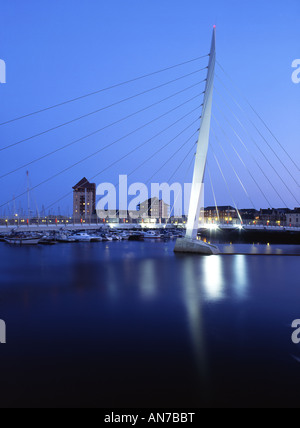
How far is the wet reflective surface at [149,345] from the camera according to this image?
564 cm

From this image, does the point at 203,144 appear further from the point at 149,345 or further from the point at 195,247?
the point at 149,345

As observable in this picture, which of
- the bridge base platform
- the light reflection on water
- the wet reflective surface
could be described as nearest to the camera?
the wet reflective surface

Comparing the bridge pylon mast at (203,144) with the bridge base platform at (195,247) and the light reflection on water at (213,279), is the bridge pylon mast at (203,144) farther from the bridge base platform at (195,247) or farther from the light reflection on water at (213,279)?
the light reflection on water at (213,279)

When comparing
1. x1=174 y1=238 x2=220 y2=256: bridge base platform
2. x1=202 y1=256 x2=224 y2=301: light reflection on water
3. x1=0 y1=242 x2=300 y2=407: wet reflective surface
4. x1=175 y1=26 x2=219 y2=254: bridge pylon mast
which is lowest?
x1=202 y1=256 x2=224 y2=301: light reflection on water

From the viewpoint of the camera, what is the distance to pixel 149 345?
8055mm

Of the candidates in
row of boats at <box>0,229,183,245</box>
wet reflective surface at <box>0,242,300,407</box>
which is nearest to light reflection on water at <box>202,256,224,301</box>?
wet reflective surface at <box>0,242,300,407</box>

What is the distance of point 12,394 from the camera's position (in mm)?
5586

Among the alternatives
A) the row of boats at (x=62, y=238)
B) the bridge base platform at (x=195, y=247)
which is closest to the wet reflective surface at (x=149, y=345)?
the bridge base platform at (x=195, y=247)

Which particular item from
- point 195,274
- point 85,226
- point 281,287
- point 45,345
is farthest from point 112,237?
point 45,345

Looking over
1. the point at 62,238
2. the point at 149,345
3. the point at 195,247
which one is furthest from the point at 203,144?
the point at 62,238

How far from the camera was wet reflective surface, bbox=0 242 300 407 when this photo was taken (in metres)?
5.64

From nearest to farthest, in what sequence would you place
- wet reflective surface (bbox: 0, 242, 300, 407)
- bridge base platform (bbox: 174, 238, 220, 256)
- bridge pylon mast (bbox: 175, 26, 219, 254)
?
wet reflective surface (bbox: 0, 242, 300, 407)
bridge pylon mast (bbox: 175, 26, 219, 254)
bridge base platform (bbox: 174, 238, 220, 256)

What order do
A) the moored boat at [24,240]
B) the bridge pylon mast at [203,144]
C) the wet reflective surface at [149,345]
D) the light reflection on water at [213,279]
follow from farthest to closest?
the moored boat at [24,240] < the bridge pylon mast at [203,144] < the light reflection on water at [213,279] < the wet reflective surface at [149,345]

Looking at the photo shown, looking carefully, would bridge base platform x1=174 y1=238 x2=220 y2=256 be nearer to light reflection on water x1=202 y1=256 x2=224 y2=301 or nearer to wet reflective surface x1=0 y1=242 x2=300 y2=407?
light reflection on water x1=202 y1=256 x2=224 y2=301
